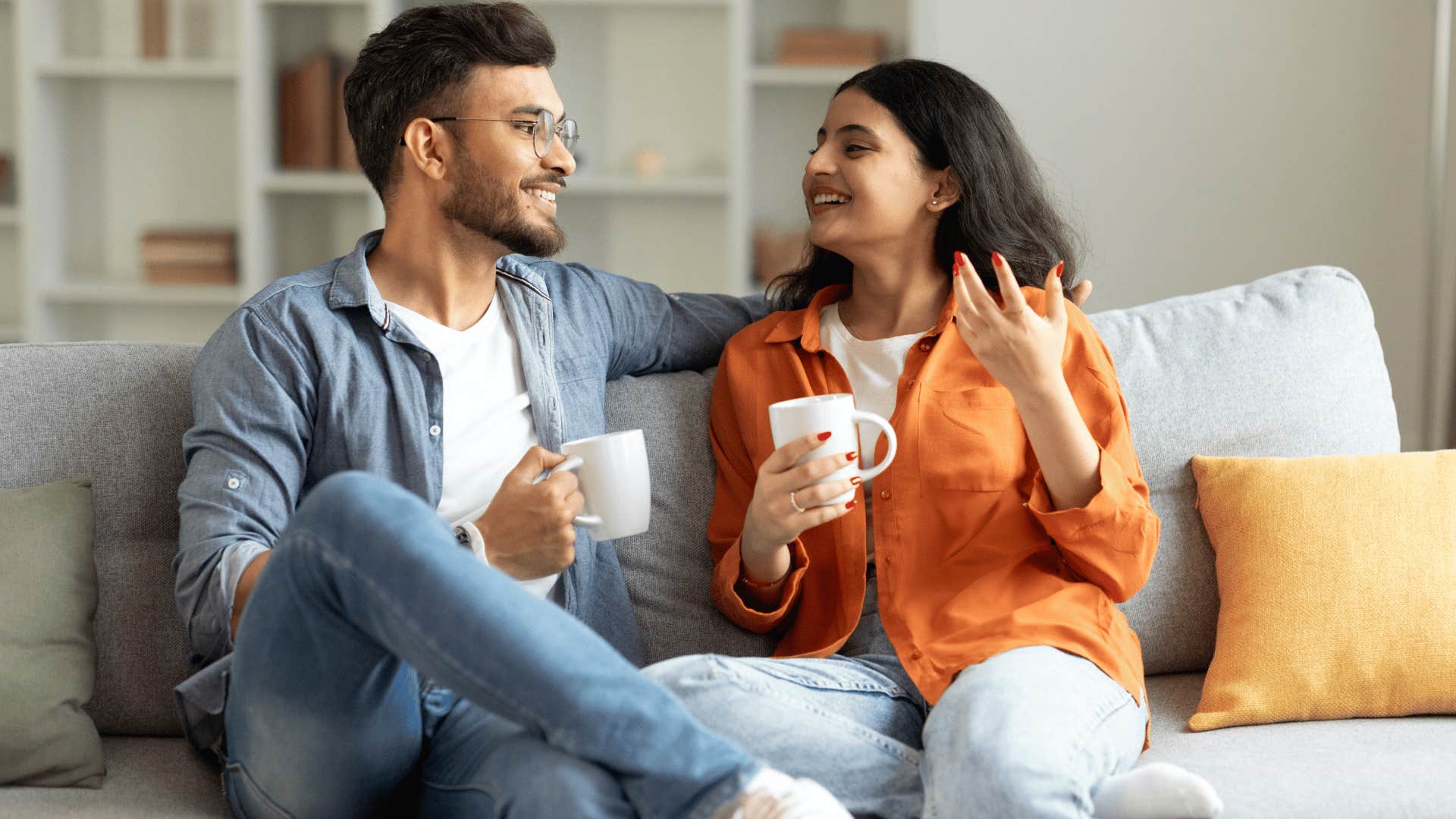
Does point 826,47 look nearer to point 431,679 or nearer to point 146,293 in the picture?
point 146,293

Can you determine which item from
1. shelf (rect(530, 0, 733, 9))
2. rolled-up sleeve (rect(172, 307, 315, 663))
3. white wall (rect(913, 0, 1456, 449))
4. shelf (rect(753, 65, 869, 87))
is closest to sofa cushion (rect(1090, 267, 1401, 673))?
rolled-up sleeve (rect(172, 307, 315, 663))

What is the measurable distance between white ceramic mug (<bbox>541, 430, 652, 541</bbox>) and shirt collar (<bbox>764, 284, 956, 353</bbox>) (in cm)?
38

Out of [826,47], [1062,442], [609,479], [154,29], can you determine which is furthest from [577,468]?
[154,29]

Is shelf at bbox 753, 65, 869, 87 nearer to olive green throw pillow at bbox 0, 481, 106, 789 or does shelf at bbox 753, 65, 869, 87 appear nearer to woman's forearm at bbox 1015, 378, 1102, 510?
woman's forearm at bbox 1015, 378, 1102, 510

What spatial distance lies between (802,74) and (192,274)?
6.28ft

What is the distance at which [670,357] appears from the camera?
6.31ft

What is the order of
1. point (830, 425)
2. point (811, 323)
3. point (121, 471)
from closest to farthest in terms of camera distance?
point (830, 425)
point (121, 471)
point (811, 323)

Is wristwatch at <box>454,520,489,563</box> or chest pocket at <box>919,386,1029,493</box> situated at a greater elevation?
chest pocket at <box>919,386,1029,493</box>

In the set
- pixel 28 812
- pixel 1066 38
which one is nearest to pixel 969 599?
pixel 28 812

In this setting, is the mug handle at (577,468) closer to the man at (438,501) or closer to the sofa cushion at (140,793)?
the man at (438,501)

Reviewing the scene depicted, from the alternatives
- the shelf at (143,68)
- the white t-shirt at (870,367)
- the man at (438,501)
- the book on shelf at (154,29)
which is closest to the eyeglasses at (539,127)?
the man at (438,501)

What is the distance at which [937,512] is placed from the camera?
64.1 inches

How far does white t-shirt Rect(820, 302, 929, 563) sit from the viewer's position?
5.65ft

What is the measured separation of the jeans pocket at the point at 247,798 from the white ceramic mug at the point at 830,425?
66 cm
